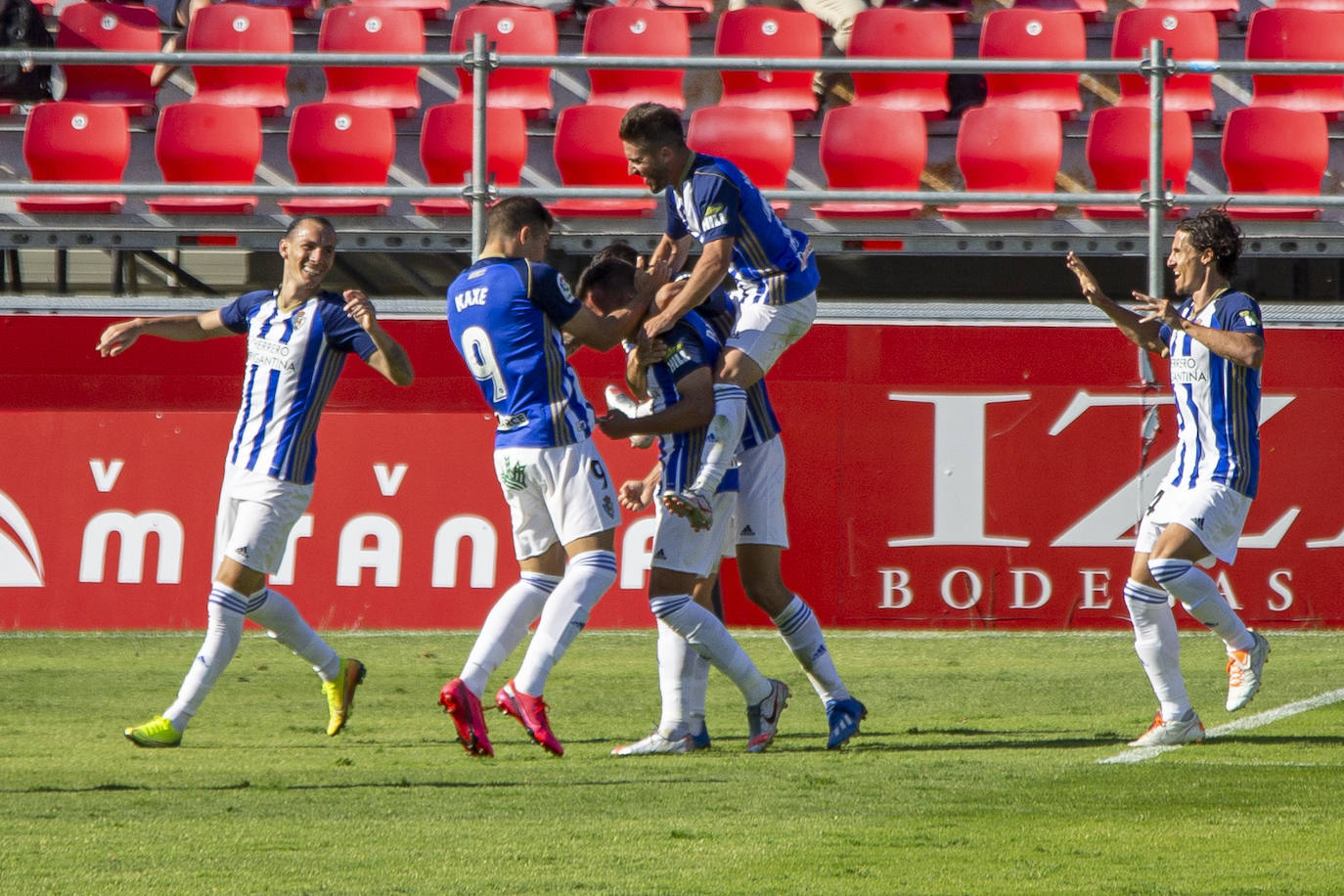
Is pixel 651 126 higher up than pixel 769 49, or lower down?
lower down

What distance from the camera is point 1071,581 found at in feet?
27.5

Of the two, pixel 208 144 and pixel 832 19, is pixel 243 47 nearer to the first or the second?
pixel 208 144

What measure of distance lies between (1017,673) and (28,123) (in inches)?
294

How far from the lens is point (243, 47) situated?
11961 millimetres

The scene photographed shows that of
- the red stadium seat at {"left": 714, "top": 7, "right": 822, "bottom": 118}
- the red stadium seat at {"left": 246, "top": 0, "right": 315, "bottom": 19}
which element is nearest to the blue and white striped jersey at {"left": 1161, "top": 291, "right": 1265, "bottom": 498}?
the red stadium seat at {"left": 714, "top": 7, "right": 822, "bottom": 118}

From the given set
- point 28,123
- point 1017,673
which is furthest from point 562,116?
point 1017,673

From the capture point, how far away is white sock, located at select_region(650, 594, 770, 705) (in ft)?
17.4

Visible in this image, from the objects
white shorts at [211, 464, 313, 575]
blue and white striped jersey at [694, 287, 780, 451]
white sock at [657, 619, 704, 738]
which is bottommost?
white sock at [657, 619, 704, 738]

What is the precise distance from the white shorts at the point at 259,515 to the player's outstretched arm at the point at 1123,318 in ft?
9.08

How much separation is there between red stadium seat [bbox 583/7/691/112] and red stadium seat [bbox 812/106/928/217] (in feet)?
4.28

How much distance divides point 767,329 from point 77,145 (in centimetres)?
690

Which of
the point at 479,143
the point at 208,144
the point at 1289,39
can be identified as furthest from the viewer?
the point at 1289,39

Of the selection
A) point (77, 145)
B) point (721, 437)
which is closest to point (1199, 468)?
point (721, 437)

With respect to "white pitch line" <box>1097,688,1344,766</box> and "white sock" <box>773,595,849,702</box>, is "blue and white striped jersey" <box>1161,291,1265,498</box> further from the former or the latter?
"white sock" <box>773,595,849,702</box>
